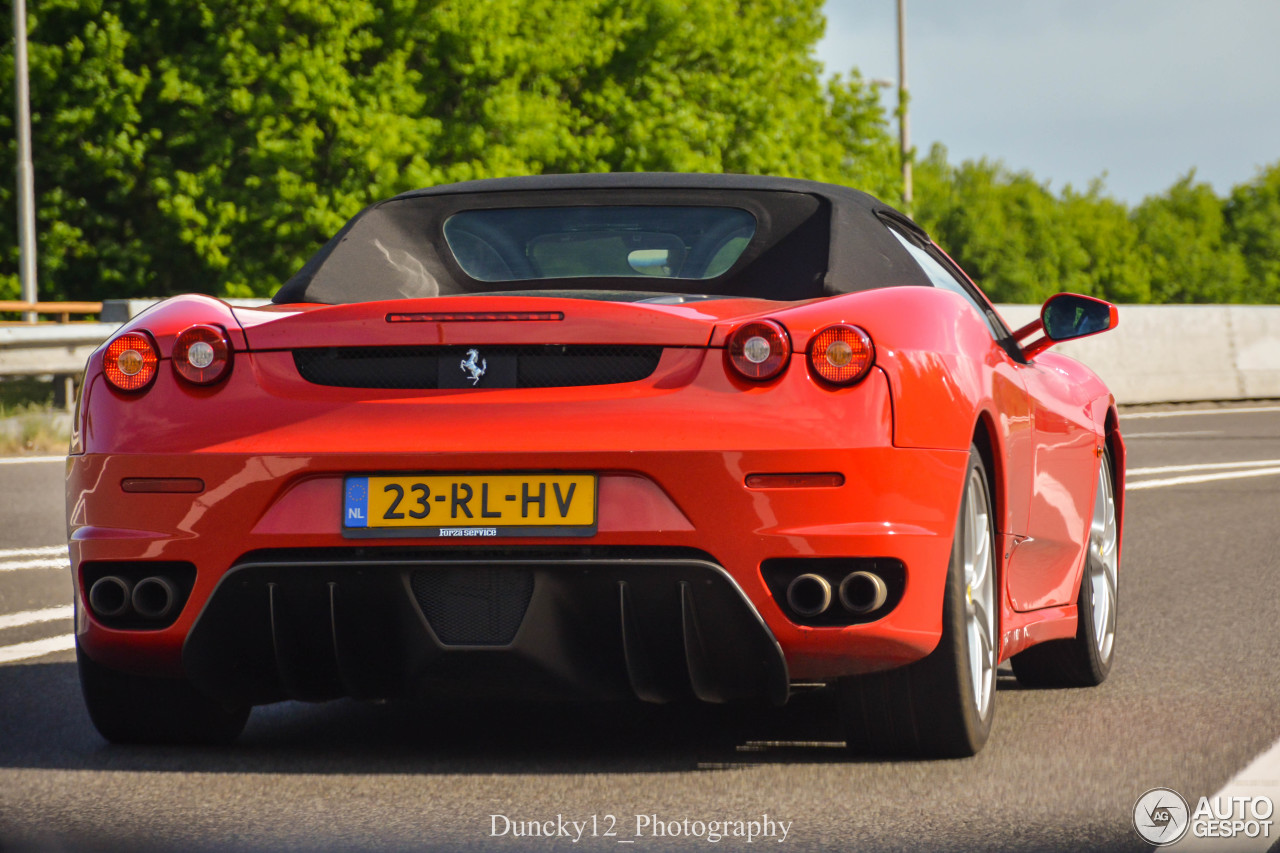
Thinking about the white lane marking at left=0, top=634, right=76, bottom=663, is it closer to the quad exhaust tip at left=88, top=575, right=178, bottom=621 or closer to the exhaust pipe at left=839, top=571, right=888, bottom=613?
the quad exhaust tip at left=88, top=575, right=178, bottom=621

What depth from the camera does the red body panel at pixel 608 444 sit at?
4.30 m

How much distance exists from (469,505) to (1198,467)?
12191 millimetres

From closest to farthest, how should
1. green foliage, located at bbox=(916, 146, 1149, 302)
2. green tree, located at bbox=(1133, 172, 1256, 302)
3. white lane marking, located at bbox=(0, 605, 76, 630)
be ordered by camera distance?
white lane marking, located at bbox=(0, 605, 76, 630) < green foliage, located at bbox=(916, 146, 1149, 302) < green tree, located at bbox=(1133, 172, 1256, 302)

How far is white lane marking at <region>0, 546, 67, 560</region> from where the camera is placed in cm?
957

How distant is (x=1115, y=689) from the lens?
5.99 m

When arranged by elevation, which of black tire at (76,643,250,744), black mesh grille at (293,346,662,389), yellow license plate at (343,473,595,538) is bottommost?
black tire at (76,643,250,744)

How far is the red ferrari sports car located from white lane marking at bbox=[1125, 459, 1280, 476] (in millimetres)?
10709

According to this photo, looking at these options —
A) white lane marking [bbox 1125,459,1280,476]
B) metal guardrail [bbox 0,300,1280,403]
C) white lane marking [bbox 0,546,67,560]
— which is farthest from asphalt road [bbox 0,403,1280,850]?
metal guardrail [bbox 0,300,1280,403]

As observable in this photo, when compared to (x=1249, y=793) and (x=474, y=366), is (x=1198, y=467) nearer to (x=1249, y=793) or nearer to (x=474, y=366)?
(x=1249, y=793)

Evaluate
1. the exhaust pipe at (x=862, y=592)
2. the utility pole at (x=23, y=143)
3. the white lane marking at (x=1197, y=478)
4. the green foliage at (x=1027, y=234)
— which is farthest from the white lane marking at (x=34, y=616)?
the green foliage at (x=1027, y=234)

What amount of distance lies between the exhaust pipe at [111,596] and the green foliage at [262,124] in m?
27.2

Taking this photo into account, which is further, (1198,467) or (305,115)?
(305,115)

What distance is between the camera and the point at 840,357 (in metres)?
4.36

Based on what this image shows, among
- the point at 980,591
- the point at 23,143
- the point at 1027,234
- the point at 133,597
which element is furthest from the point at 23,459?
the point at 1027,234
